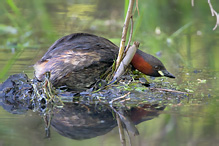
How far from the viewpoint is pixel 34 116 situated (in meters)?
4.01

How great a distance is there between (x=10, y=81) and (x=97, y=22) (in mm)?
5333

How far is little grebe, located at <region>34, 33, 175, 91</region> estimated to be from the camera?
4.98 m

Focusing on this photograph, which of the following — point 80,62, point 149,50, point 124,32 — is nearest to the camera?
point 124,32

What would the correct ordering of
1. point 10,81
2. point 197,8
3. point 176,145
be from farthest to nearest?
point 197,8 < point 10,81 < point 176,145

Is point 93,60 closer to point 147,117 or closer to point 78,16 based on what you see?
point 147,117

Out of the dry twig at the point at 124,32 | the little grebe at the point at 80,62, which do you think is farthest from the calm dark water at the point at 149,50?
the dry twig at the point at 124,32

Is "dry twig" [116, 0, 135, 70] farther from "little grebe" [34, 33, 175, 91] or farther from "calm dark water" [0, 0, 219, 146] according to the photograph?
"calm dark water" [0, 0, 219, 146]

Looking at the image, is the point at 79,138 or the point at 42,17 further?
the point at 42,17

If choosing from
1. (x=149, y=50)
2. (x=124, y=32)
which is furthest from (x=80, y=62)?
(x=149, y=50)

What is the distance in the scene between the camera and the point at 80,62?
16.4 feet

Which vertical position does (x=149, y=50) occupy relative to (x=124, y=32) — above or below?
below

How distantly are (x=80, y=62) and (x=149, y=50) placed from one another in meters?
2.81

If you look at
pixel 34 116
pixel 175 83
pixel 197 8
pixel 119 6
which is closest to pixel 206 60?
pixel 175 83

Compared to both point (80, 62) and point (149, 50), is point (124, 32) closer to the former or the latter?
point (80, 62)
